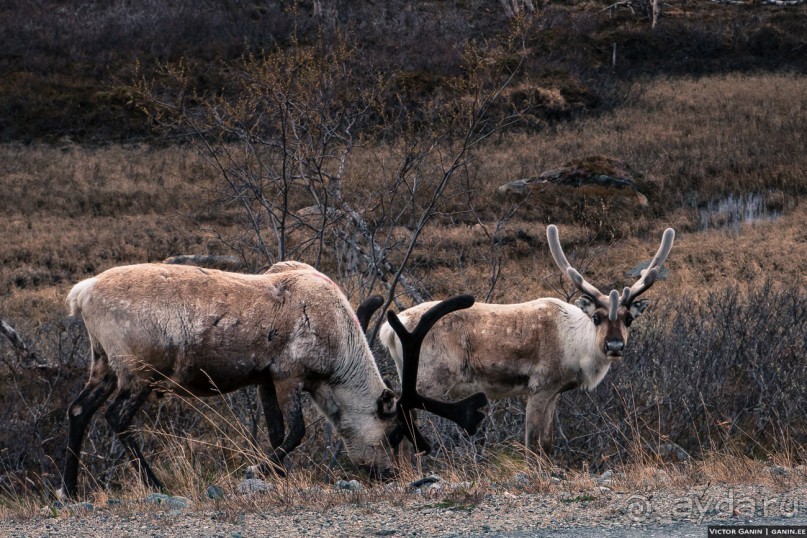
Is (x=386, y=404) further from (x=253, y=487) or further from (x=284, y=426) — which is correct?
(x=253, y=487)

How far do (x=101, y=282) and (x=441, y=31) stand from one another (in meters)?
32.1

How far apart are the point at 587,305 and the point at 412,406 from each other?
186 cm

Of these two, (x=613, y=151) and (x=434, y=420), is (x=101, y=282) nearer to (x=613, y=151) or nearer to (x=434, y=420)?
(x=434, y=420)

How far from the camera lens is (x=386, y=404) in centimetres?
704

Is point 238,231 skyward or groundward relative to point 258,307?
groundward

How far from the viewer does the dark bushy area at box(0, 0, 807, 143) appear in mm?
29891

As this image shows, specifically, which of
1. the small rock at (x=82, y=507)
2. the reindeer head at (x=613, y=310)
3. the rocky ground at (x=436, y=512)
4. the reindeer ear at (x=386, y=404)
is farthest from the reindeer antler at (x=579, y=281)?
the small rock at (x=82, y=507)

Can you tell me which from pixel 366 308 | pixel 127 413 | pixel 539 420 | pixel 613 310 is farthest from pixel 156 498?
pixel 613 310

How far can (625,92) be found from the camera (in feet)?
109

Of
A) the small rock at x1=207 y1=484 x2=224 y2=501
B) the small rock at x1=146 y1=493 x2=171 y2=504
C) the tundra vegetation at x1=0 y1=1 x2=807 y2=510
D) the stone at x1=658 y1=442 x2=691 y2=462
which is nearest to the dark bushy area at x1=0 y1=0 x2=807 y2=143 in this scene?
the tundra vegetation at x1=0 y1=1 x2=807 y2=510

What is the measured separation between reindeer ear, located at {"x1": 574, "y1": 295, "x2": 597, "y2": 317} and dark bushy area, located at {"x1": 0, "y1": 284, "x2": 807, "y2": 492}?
84 cm

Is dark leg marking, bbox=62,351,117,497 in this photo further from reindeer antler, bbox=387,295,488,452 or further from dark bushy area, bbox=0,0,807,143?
dark bushy area, bbox=0,0,807,143

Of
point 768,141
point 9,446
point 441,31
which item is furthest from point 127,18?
point 9,446

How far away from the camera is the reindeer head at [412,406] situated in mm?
6930
